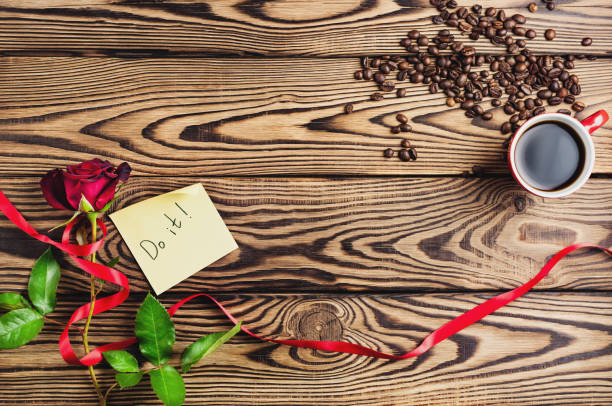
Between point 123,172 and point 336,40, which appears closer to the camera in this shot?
→ point 123,172

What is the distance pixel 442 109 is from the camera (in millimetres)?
866

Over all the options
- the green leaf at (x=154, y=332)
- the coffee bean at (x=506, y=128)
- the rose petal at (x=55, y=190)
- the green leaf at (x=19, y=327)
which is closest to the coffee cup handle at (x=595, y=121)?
the coffee bean at (x=506, y=128)

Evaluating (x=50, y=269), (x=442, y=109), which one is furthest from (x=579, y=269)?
(x=50, y=269)

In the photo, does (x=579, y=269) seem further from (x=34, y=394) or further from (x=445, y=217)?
(x=34, y=394)

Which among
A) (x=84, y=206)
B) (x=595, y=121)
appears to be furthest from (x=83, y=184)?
(x=595, y=121)

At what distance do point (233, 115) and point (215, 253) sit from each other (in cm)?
27

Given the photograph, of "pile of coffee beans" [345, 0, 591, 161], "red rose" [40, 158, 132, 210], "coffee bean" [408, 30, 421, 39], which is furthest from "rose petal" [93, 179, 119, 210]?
"coffee bean" [408, 30, 421, 39]

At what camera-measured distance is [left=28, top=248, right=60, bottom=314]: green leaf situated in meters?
0.80

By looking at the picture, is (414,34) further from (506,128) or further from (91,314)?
(91,314)

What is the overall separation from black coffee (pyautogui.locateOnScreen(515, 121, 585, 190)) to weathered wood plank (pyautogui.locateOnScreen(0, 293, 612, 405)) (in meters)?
0.22

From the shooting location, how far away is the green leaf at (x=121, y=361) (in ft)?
2.50

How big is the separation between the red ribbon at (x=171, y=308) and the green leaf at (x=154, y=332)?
0.05 metres

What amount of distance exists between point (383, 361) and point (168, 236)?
0.47 metres

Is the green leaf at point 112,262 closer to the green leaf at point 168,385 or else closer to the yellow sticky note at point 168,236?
the yellow sticky note at point 168,236
